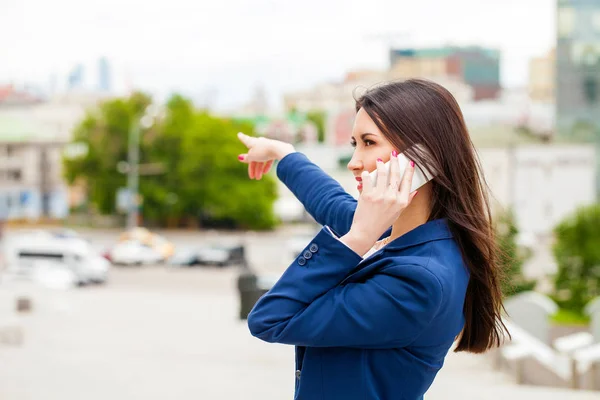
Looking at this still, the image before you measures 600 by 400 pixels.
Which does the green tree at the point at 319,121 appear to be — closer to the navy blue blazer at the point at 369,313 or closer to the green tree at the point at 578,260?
the green tree at the point at 578,260

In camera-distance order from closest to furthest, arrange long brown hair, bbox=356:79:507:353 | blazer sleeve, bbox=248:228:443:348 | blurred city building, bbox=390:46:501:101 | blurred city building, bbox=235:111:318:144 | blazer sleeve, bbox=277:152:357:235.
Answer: blazer sleeve, bbox=248:228:443:348, long brown hair, bbox=356:79:507:353, blazer sleeve, bbox=277:152:357:235, blurred city building, bbox=235:111:318:144, blurred city building, bbox=390:46:501:101

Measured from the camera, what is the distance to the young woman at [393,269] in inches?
56.2

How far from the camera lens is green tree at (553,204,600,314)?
19703 millimetres

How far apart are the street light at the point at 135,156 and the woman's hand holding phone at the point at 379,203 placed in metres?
42.8

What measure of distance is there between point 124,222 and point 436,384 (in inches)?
1831

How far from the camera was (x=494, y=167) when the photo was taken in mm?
40781

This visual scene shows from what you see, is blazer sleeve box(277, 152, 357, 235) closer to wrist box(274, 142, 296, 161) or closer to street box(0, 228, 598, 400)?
wrist box(274, 142, 296, 161)

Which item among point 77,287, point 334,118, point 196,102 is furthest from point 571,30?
point 77,287

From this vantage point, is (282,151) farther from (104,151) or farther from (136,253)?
(104,151)

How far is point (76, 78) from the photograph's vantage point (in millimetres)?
95750

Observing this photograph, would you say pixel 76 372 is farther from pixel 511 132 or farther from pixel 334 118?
pixel 334 118

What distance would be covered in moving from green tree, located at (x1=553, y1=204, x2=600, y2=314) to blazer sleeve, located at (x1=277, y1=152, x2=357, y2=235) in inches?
731

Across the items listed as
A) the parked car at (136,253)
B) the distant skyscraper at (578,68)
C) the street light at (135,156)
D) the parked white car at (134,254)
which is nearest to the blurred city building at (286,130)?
the street light at (135,156)

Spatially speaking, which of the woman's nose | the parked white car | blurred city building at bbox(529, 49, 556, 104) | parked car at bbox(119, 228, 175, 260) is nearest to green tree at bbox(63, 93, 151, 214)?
parked car at bbox(119, 228, 175, 260)
